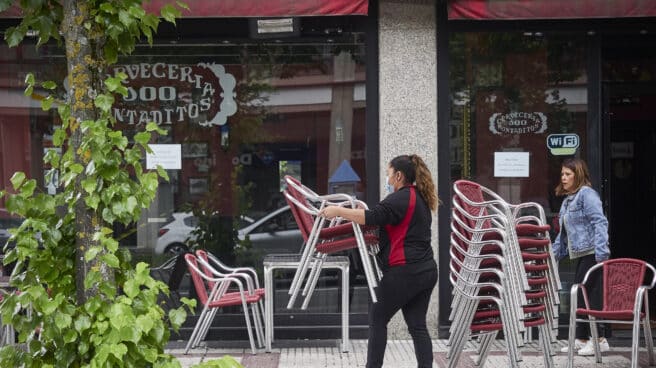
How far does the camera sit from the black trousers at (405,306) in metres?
6.94

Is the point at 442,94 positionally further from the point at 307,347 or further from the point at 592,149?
the point at 307,347

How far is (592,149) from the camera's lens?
388 inches

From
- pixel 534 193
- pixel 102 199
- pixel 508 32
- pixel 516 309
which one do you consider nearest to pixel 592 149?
pixel 534 193

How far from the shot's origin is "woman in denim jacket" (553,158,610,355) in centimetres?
866

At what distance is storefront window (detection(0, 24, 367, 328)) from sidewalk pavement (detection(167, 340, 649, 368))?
1.07m

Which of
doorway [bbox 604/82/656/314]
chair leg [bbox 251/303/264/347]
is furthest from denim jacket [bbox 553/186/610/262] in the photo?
chair leg [bbox 251/303/264/347]

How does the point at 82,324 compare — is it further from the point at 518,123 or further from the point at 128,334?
the point at 518,123

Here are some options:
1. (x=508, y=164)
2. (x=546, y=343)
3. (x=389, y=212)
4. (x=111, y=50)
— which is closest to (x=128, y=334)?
(x=111, y=50)

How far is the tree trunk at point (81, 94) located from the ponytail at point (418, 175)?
309cm

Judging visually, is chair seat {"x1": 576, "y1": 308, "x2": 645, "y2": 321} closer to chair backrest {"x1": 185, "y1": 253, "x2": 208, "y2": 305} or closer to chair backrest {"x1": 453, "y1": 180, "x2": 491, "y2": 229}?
chair backrest {"x1": 453, "y1": 180, "x2": 491, "y2": 229}

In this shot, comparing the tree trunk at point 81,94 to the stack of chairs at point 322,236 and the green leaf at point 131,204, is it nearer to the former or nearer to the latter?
the green leaf at point 131,204

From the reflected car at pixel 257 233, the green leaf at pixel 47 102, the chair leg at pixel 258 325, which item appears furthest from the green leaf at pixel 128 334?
the reflected car at pixel 257 233

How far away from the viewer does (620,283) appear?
8.20m

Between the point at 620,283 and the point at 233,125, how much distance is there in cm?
413
